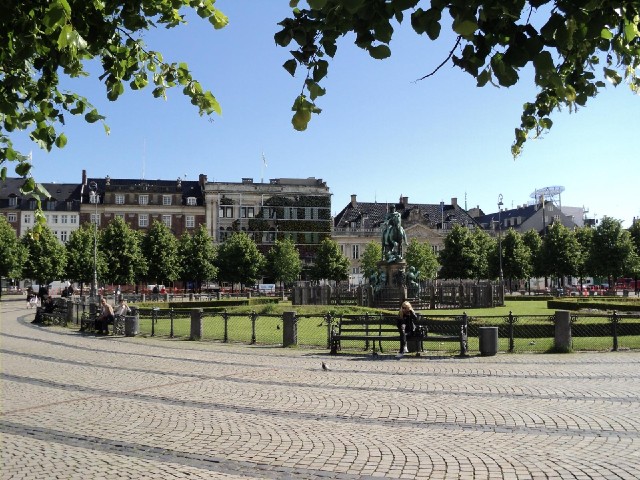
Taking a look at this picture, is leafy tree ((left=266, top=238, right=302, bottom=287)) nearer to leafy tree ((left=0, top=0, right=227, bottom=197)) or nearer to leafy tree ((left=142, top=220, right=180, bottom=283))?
leafy tree ((left=142, top=220, right=180, bottom=283))

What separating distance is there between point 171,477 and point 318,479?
1518 mm

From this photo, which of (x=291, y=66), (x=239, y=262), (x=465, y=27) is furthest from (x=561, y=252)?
(x=465, y=27)

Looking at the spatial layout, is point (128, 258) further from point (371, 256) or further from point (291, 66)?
point (291, 66)

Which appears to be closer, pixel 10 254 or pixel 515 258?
pixel 10 254

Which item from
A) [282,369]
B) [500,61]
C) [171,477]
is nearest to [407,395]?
[282,369]

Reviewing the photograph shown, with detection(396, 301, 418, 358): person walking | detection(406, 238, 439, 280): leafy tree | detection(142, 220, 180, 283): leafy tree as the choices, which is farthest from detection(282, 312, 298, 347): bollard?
detection(406, 238, 439, 280): leafy tree

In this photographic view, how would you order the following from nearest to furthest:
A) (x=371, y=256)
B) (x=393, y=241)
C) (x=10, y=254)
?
(x=393, y=241) → (x=10, y=254) → (x=371, y=256)

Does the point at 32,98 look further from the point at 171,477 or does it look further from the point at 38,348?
the point at 38,348

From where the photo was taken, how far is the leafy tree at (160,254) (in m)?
65.9

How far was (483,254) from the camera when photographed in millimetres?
73125

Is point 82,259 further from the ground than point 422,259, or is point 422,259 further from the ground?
point 422,259

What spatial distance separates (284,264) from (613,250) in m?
38.0

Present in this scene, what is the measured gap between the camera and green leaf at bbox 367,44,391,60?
323 cm

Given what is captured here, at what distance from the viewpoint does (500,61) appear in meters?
3.08
